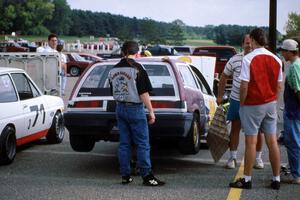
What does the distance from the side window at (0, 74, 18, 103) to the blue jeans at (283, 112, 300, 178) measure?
12.7 feet

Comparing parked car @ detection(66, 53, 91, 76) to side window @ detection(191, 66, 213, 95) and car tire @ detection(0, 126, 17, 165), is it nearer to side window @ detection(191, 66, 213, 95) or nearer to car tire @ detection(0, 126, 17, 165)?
side window @ detection(191, 66, 213, 95)

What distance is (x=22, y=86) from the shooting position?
905 cm

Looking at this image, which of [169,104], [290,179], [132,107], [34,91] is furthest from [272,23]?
[132,107]

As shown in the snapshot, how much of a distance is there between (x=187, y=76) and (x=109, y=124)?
1544 millimetres

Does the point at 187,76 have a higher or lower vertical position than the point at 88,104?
higher

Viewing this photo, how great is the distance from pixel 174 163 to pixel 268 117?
7.06 feet

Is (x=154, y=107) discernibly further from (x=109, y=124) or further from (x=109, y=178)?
(x=109, y=178)

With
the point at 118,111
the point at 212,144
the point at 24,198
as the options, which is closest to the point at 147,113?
the point at 118,111

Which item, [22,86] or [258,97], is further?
[22,86]

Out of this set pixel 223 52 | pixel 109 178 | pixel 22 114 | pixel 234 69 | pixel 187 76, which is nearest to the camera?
pixel 109 178

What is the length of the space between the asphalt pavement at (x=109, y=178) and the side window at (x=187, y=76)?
1135 mm

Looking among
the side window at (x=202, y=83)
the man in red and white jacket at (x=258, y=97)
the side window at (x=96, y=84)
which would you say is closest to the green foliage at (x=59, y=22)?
the side window at (x=202, y=83)

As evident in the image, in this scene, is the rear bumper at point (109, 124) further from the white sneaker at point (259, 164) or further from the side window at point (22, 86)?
the side window at point (22, 86)

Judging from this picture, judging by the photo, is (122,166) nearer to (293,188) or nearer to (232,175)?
(232,175)
